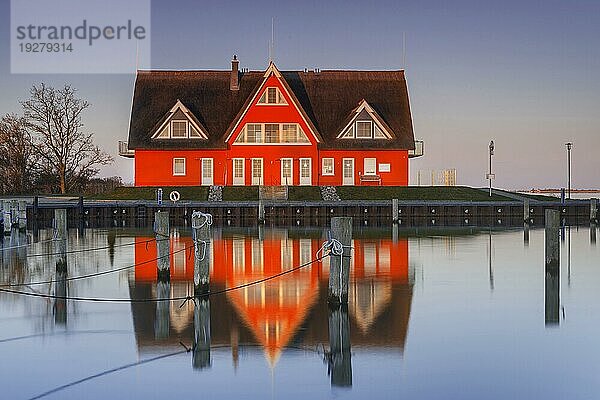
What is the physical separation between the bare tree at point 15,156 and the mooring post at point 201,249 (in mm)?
49175

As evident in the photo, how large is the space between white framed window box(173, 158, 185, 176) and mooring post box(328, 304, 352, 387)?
44094 millimetres

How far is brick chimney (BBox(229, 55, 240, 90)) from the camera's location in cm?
6116

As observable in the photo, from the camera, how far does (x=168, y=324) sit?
44.1 feet

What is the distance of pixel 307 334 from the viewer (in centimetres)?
1266

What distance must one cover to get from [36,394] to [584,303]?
444 inches

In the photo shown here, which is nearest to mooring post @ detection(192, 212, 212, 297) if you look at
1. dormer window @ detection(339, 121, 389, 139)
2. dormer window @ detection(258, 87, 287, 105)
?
dormer window @ detection(258, 87, 287, 105)

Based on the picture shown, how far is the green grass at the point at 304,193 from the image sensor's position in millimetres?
52531

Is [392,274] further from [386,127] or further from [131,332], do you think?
[386,127]

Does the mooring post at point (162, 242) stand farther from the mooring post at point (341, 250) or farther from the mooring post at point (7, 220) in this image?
the mooring post at point (7, 220)

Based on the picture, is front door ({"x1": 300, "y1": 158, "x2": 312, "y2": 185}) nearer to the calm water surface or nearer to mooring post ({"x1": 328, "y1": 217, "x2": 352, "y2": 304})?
the calm water surface

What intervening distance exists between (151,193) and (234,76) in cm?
1279

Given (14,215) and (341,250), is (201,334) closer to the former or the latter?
(341,250)

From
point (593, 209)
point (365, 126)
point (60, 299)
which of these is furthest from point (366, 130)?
point (60, 299)

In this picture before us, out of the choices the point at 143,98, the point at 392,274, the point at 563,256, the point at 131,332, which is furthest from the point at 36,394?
the point at 143,98
